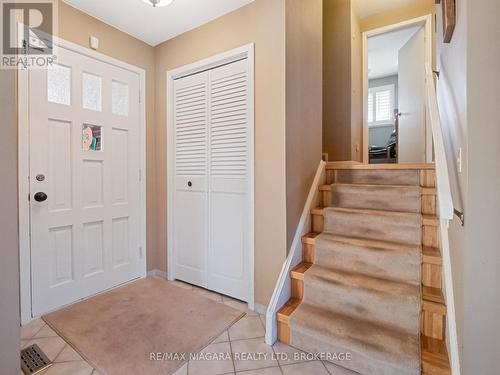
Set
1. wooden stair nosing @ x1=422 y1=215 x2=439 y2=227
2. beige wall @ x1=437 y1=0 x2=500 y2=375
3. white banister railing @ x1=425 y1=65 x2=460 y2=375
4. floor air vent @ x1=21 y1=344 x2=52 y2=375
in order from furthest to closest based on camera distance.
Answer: wooden stair nosing @ x1=422 y1=215 x2=439 y2=227 → floor air vent @ x1=21 y1=344 x2=52 y2=375 → white banister railing @ x1=425 y1=65 x2=460 y2=375 → beige wall @ x1=437 y1=0 x2=500 y2=375

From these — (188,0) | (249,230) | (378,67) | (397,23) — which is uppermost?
(378,67)

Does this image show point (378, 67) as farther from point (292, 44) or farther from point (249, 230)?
point (249, 230)

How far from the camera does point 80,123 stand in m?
2.20

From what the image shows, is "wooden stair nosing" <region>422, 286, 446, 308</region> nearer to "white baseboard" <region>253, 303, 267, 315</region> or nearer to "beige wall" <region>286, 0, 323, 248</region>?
"beige wall" <region>286, 0, 323, 248</region>

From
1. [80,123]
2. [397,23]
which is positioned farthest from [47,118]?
[397,23]

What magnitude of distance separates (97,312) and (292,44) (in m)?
2.62

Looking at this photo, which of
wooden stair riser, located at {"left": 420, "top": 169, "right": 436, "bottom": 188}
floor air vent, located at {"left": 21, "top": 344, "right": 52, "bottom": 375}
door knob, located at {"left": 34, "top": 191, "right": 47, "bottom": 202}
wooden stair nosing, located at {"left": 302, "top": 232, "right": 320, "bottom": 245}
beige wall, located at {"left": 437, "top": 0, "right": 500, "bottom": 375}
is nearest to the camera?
beige wall, located at {"left": 437, "top": 0, "right": 500, "bottom": 375}

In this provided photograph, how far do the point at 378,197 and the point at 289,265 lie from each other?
0.99 metres

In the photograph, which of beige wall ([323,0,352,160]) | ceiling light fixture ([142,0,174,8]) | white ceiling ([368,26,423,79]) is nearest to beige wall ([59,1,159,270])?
ceiling light fixture ([142,0,174,8])

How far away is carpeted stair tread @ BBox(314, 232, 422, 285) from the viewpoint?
1.68 m

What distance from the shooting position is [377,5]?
3.27m

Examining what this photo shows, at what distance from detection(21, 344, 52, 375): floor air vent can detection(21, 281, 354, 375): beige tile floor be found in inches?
1.2

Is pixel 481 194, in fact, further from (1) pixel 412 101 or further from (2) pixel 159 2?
(1) pixel 412 101

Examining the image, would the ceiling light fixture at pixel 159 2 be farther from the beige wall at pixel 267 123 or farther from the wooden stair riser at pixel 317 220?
the wooden stair riser at pixel 317 220
